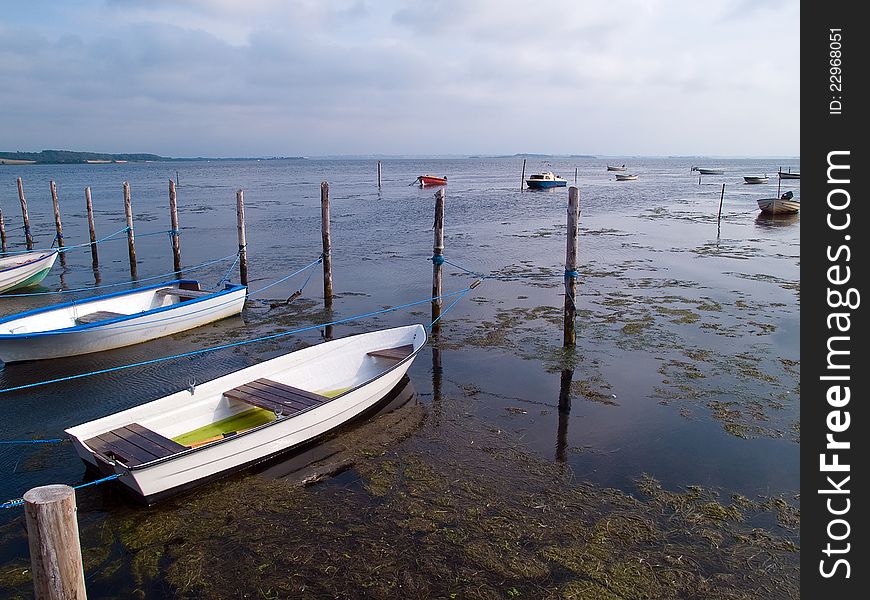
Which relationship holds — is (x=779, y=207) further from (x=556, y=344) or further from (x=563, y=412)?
(x=563, y=412)

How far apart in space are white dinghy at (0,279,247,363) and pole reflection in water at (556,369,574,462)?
9.55 meters

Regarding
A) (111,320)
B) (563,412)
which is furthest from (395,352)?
(111,320)

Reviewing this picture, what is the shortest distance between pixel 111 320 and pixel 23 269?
8.40 m

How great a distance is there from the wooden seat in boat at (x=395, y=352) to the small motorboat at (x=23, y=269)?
569 inches

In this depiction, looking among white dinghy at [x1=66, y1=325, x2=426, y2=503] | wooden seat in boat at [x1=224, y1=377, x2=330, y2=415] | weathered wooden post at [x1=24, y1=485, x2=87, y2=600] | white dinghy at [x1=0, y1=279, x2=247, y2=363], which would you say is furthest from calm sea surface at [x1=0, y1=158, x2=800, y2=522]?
weathered wooden post at [x1=24, y1=485, x2=87, y2=600]

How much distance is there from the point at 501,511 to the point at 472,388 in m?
4.44

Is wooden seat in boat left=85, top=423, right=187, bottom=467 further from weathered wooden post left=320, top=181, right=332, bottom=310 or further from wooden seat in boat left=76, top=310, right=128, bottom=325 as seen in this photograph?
weathered wooden post left=320, top=181, right=332, bottom=310

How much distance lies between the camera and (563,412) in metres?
10.9

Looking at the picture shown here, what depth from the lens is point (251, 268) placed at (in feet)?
84.4

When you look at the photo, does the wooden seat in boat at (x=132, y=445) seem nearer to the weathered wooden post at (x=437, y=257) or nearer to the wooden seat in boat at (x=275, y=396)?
the wooden seat in boat at (x=275, y=396)

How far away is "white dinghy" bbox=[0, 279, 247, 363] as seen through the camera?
1328cm

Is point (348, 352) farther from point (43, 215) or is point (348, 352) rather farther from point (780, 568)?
point (43, 215)

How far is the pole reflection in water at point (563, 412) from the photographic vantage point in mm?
9516
